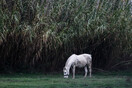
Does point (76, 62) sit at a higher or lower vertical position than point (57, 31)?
lower

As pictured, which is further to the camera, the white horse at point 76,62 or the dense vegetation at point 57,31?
the dense vegetation at point 57,31

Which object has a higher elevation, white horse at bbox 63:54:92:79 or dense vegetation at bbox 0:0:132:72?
dense vegetation at bbox 0:0:132:72

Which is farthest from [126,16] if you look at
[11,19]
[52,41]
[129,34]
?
[11,19]

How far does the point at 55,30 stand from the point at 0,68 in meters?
3.48

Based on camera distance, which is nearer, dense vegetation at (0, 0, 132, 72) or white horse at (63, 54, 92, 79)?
white horse at (63, 54, 92, 79)

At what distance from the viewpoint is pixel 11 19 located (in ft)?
57.2

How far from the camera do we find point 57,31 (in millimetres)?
18531

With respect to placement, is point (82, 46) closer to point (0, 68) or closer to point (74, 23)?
point (74, 23)

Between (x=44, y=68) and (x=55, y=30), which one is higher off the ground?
(x=55, y=30)

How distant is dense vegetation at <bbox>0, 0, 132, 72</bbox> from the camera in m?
17.7

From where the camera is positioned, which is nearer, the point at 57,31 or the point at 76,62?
the point at 76,62

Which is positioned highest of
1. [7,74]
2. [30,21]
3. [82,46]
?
[30,21]

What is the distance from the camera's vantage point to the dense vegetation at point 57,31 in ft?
58.1

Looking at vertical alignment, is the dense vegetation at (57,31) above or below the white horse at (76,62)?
above
